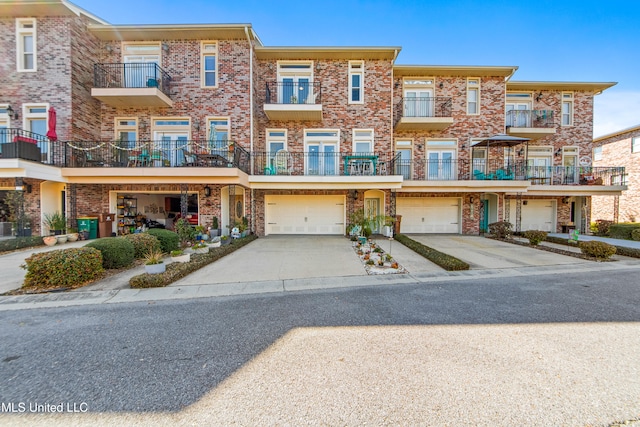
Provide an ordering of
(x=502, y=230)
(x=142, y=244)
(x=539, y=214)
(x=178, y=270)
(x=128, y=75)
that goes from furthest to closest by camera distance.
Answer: (x=539, y=214)
(x=502, y=230)
(x=128, y=75)
(x=142, y=244)
(x=178, y=270)

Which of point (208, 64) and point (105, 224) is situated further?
point (208, 64)

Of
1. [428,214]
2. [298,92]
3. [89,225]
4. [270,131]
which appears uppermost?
[298,92]

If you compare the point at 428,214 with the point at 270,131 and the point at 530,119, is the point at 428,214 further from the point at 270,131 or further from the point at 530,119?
the point at 270,131

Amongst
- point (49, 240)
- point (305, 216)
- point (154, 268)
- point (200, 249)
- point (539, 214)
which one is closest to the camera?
point (154, 268)

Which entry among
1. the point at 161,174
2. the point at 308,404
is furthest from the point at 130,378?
→ the point at 161,174

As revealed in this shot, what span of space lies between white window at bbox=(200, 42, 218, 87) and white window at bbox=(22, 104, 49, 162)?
261 inches

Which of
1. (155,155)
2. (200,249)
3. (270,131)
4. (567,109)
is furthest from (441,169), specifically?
(155,155)

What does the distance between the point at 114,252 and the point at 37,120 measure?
9.88 metres

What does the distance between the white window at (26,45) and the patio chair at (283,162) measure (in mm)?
11026

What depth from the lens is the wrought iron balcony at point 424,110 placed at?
13781 millimetres

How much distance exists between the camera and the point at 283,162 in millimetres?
13039

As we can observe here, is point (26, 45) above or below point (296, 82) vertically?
above

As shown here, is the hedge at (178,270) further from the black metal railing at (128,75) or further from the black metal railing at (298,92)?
the black metal railing at (128,75)

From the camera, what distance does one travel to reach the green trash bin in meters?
11.1
